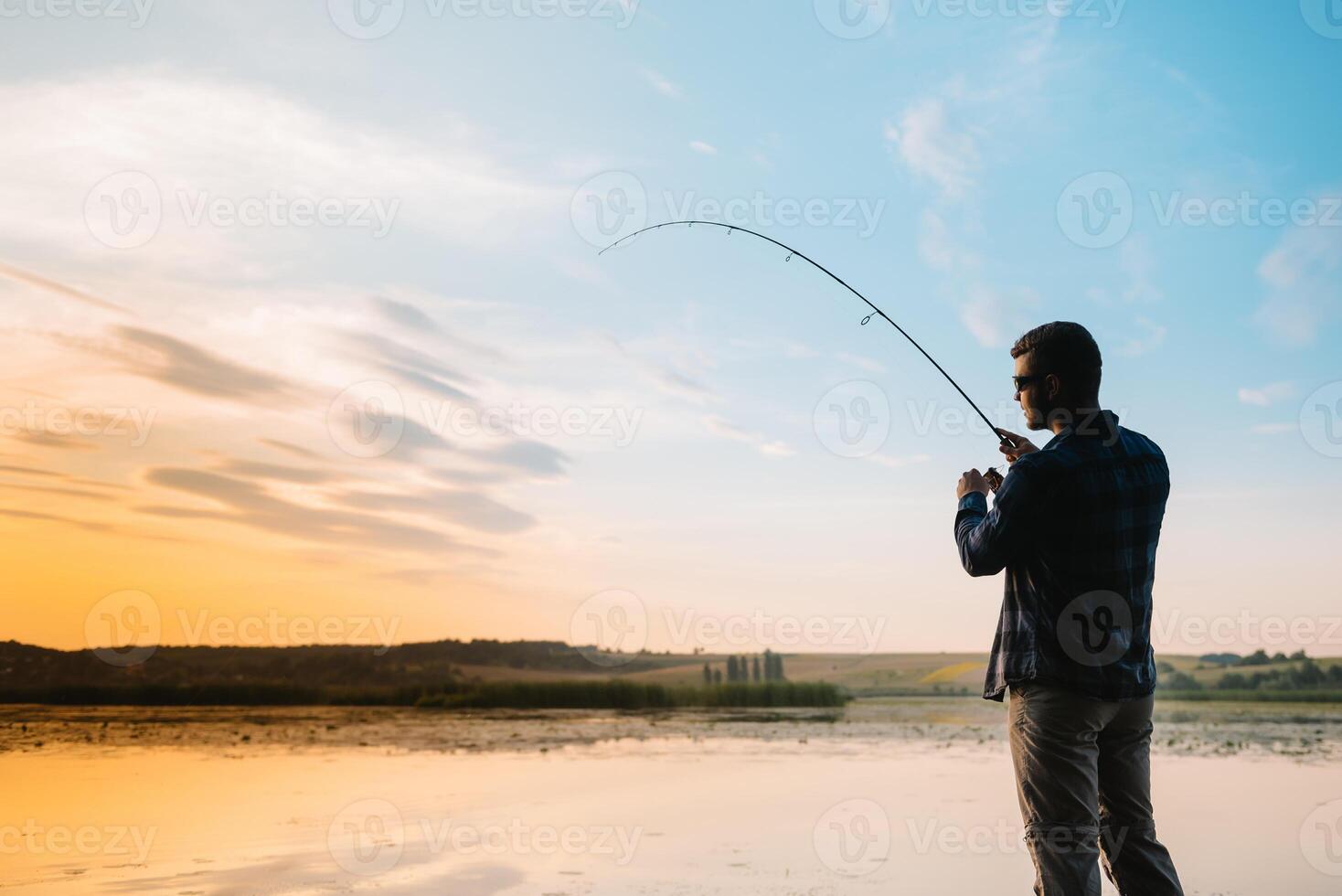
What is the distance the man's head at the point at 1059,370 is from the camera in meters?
3.01

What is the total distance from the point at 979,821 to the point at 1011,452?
487cm

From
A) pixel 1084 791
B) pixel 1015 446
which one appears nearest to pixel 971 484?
pixel 1015 446

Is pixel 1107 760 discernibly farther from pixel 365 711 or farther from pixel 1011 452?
pixel 365 711

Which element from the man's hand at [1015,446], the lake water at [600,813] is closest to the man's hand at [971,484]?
the man's hand at [1015,446]

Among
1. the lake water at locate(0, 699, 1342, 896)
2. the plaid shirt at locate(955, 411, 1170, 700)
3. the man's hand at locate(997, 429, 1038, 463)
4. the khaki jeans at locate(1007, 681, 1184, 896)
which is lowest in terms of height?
the lake water at locate(0, 699, 1342, 896)

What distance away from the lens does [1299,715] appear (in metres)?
17.2

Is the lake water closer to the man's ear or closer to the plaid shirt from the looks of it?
the plaid shirt

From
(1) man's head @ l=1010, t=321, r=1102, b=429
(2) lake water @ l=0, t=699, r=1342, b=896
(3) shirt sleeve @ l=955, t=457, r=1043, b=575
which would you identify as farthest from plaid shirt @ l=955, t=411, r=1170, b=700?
(2) lake water @ l=0, t=699, r=1342, b=896

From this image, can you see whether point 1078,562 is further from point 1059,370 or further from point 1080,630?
point 1059,370

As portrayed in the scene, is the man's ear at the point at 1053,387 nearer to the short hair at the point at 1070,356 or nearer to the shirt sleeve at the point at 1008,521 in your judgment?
the short hair at the point at 1070,356

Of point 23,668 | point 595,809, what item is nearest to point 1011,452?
Answer: point 595,809

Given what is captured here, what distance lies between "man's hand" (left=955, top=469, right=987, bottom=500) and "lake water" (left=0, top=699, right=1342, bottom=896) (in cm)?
310

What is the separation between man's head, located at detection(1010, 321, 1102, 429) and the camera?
3.01 m

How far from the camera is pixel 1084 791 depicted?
273 centimetres
